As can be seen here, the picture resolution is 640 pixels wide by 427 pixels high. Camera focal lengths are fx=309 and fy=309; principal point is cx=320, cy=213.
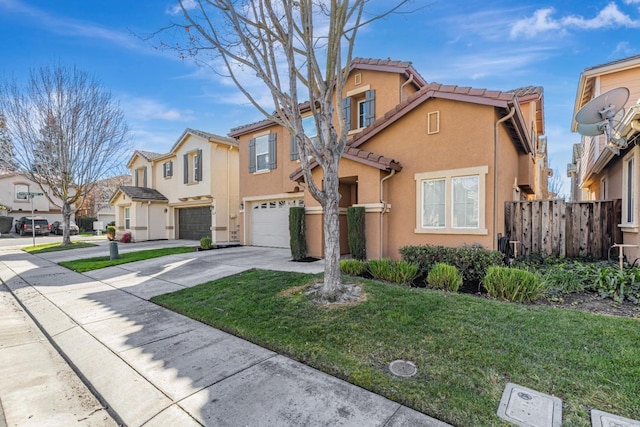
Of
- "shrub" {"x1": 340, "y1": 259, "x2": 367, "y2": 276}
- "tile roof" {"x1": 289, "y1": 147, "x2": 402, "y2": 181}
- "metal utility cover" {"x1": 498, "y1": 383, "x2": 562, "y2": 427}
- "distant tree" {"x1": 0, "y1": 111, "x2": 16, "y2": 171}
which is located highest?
"distant tree" {"x1": 0, "y1": 111, "x2": 16, "y2": 171}

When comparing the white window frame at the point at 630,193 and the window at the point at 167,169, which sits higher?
the window at the point at 167,169

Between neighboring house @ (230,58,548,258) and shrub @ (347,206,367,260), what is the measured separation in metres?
0.23

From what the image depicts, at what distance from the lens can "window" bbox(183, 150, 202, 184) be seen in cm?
1753

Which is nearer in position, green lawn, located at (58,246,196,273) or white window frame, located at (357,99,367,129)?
green lawn, located at (58,246,196,273)

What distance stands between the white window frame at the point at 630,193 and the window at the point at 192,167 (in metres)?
17.4

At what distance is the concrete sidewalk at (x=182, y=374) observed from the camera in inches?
112

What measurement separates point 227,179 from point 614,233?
53.4 feet

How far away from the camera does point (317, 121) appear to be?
5.34m

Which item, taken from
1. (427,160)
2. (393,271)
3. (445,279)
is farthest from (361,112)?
(445,279)

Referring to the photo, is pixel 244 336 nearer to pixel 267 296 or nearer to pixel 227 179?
pixel 267 296

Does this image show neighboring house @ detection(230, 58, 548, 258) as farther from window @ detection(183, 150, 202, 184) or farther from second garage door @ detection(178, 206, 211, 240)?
second garage door @ detection(178, 206, 211, 240)

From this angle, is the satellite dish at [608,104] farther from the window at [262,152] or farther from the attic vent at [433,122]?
the window at [262,152]

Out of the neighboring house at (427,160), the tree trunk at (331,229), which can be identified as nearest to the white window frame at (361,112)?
the neighboring house at (427,160)

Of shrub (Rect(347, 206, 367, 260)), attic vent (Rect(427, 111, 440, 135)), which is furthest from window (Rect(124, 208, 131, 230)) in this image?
attic vent (Rect(427, 111, 440, 135))
